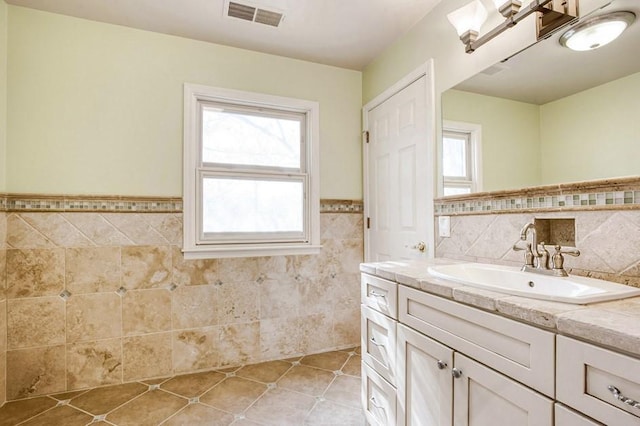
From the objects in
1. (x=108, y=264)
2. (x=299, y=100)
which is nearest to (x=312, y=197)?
(x=299, y=100)

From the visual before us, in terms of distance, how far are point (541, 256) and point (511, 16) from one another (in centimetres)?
103

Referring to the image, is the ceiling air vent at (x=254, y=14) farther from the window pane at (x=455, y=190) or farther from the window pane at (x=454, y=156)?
the window pane at (x=455, y=190)

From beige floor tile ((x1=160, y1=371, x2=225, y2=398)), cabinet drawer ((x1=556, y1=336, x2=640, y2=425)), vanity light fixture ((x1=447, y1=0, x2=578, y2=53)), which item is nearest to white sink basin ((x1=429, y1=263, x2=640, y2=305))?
cabinet drawer ((x1=556, y1=336, x2=640, y2=425))

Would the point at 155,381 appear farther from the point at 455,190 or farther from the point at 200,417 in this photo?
the point at 455,190

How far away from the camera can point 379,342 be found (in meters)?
1.53

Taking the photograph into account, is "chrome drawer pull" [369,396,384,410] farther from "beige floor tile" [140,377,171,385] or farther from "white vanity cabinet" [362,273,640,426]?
"beige floor tile" [140,377,171,385]

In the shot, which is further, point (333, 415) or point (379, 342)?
point (333, 415)

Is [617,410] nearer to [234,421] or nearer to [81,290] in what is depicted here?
[234,421]

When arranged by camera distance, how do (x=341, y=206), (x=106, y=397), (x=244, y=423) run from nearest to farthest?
(x=244, y=423)
(x=106, y=397)
(x=341, y=206)

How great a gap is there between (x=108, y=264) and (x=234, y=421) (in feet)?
4.28

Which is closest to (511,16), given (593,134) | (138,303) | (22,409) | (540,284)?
(593,134)

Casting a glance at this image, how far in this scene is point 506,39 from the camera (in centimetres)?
160

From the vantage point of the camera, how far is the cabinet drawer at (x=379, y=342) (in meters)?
1.42

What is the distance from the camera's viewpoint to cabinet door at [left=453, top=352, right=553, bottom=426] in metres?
0.81
